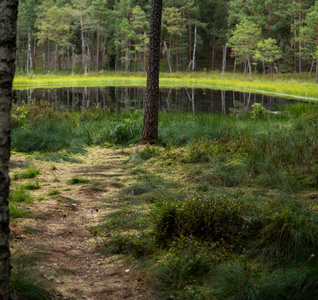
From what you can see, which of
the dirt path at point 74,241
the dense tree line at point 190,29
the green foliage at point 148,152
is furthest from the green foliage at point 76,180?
the dense tree line at point 190,29

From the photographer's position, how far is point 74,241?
11.6 ft

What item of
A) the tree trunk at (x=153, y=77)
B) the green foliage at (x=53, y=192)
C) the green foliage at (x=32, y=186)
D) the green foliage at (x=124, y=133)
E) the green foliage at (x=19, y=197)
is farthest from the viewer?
the green foliage at (x=124, y=133)

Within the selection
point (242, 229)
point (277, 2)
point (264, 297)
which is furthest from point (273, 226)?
point (277, 2)

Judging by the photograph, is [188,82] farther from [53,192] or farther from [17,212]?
[17,212]

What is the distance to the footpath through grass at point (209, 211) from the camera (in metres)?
2.67

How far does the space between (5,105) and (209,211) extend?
218 cm

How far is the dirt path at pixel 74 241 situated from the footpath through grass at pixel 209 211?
0.29 feet

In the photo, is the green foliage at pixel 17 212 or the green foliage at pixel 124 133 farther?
the green foliage at pixel 124 133

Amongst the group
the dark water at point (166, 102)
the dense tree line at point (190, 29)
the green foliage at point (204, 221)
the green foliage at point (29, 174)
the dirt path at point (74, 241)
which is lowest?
the dirt path at point (74, 241)

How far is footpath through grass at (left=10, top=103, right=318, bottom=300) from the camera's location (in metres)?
2.67

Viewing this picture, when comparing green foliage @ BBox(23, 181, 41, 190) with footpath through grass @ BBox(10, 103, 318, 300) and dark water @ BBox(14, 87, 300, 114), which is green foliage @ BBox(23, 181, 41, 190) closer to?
footpath through grass @ BBox(10, 103, 318, 300)

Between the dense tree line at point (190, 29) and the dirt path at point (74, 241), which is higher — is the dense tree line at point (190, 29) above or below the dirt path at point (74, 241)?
above

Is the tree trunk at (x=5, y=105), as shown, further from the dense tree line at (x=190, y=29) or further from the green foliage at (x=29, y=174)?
the dense tree line at (x=190, y=29)

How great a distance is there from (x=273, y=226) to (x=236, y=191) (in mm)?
1731
